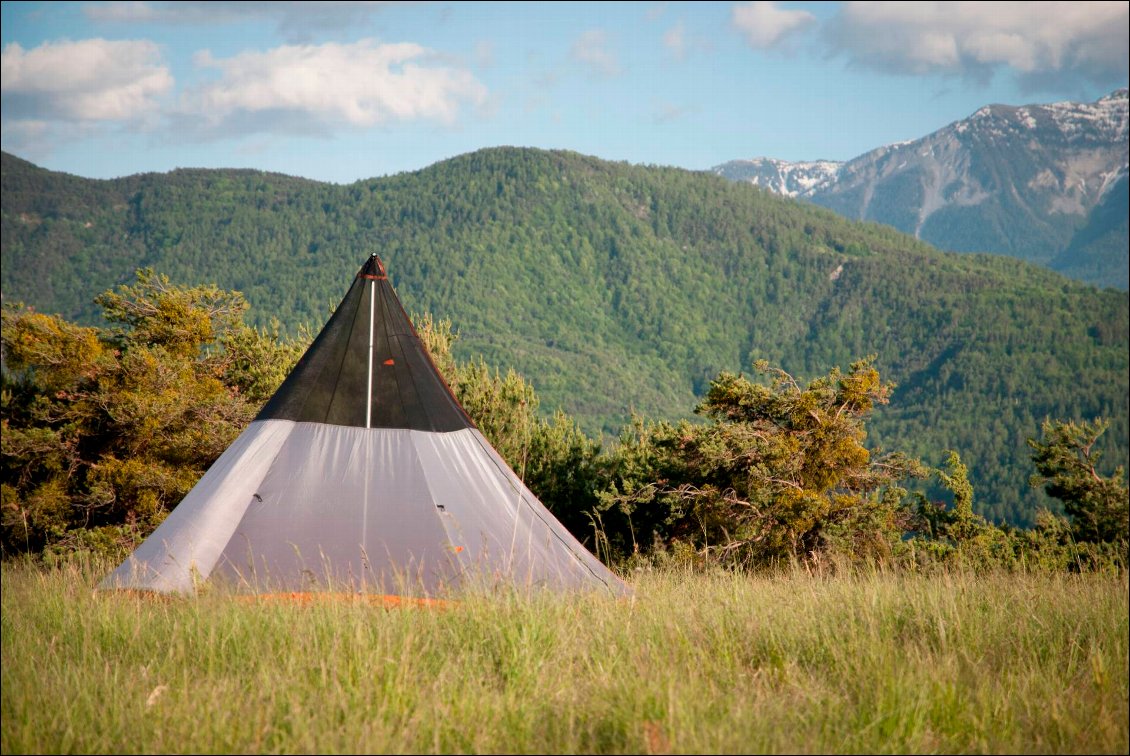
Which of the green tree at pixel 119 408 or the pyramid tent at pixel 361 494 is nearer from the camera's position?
the pyramid tent at pixel 361 494

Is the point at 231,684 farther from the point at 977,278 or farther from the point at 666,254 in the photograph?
the point at 666,254

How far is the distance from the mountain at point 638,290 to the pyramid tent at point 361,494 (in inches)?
3883

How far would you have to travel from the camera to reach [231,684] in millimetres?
2920

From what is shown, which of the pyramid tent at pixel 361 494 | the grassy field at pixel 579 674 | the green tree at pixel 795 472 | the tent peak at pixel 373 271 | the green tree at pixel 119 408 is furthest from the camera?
the green tree at pixel 119 408

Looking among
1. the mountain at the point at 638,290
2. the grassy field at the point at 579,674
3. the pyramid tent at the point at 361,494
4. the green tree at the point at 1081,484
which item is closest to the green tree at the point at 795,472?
the green tree at the point at 1081,484

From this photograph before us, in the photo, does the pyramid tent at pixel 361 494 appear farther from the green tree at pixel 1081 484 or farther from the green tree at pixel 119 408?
the green tree at pixel 1081 484

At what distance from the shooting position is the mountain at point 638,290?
416 ft

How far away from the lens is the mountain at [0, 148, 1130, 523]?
12688 centimetres

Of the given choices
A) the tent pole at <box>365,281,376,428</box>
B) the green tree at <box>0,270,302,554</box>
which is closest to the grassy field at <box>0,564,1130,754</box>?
the tent pole at <box>365,281,376,428</box>

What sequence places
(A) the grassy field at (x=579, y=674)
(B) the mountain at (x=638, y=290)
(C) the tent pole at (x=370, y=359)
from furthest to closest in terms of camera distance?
(B) the mountain at (x=638, y=290), (C) the tent pole at (x=370, y=359), (A) the grassy field at (x=579, y=674)

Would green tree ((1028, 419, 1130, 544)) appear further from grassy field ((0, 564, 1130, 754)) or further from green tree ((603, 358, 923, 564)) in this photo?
grassy field ((0, 564, 1130, 754))

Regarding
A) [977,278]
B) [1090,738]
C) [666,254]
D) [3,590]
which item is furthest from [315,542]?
[666,254]

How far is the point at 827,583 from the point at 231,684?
3128mm

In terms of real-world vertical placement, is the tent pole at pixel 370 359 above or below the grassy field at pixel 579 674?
above
